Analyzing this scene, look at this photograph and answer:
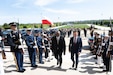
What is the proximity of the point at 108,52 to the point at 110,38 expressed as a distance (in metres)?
0.62

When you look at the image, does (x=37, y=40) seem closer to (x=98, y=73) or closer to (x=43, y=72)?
(x=43, y=72)

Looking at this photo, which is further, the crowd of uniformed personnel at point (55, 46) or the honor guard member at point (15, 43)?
the crowd of uniformed personnel at point (55, 46)

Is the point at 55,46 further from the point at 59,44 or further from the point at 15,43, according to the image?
the point at 15,43

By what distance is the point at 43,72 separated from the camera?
34.7 feet

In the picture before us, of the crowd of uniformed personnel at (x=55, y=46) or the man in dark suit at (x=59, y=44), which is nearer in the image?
the crowd of uniformed personnel at (x=55, y=46)

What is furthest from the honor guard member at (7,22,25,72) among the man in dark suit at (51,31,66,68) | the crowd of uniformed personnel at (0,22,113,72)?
the man in dark suit at (51,31,66,68)

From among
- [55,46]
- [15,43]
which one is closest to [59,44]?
[55,46]

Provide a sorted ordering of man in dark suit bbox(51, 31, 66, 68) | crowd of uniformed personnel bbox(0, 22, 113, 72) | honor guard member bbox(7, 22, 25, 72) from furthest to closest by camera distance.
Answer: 1. man in dark suit bbox(51, 31, 66, 68)
2. crowd of uniformed personnel bbox(0, 22, 113, 72)
3. honor guard member bbox(7, 22, 25, 72)

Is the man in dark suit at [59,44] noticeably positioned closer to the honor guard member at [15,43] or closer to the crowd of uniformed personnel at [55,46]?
the crowd of uniformed personnel at [55,46]

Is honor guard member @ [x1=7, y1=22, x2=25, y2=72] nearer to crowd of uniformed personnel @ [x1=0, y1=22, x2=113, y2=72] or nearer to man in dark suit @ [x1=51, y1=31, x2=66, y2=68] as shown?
crowd of uniformed personnel @ [x1=0, y1=22, x2=113, y2=72]

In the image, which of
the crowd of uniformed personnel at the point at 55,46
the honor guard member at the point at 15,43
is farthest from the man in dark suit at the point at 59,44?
the honor guard member at the point at 15,43

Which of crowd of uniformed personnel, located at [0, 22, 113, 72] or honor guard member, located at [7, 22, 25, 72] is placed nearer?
honor guard member, located at [7, 22, 25, 72]

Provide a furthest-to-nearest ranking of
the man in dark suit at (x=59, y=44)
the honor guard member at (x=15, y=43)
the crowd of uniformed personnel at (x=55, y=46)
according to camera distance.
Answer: the man in dark suit at (x=59, y=44) < the crowd of uniformed personnel at (x=55, y=46) < the honor guard member at (x=15, y=43)

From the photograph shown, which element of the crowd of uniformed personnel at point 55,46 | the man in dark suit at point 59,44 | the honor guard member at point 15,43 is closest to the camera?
the honor guard member at point 15,43
